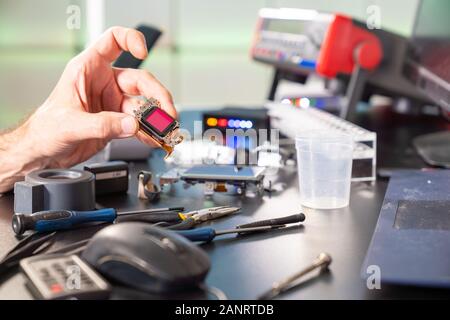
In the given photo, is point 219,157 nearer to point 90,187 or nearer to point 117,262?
point 90,187

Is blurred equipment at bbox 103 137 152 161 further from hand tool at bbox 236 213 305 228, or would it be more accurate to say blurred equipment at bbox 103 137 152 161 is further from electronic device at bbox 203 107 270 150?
hand tool at bbox 236 213 305 228

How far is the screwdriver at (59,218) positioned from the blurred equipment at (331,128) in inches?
16.8

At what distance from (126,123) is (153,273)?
0.36 meters

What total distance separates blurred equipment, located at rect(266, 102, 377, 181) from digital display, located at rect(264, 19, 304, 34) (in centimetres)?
27

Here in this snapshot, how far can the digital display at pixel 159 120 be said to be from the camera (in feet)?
3.25

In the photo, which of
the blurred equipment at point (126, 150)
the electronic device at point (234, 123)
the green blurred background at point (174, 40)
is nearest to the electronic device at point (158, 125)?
the blurred equipment at point (126, 150)

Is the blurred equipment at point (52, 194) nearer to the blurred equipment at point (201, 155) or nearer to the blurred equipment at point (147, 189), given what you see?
the blurred equipment at point (147, 189)

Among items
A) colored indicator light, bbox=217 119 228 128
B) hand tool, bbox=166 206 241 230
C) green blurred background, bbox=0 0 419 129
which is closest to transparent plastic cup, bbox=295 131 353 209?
hand tool, bbox=166 206 241 230

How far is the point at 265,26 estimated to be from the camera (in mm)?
2205

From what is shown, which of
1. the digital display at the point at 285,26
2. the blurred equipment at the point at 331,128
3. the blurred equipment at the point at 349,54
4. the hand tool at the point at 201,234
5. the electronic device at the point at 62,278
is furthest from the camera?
the digital display at the point at 285,26

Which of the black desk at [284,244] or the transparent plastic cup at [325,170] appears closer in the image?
the black desk at [284,244]

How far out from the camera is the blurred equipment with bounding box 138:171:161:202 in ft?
3.59

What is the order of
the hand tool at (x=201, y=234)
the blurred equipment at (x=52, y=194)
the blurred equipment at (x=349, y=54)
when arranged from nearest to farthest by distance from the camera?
the hand tool at (x=201, y=234), the blurred equipment at (x=52, y=194), the blurred equipment at (x=349, y=54)
